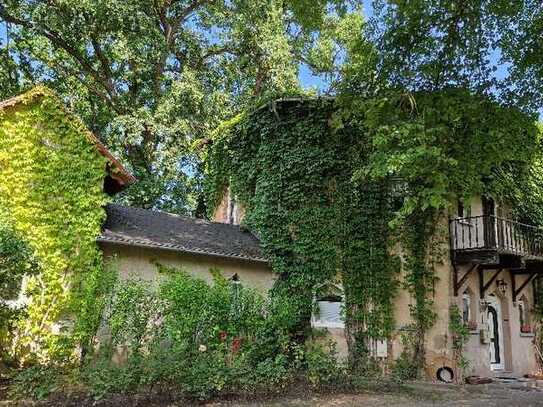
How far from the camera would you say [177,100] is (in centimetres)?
2350

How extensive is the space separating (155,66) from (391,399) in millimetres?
19952

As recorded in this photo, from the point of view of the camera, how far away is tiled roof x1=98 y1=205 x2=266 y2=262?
13.8 metres

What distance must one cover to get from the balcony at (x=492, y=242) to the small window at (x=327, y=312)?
12.6 ft

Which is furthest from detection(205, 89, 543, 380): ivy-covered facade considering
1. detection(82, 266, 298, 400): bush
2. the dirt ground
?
detection(82, 266, 298, 400): bush

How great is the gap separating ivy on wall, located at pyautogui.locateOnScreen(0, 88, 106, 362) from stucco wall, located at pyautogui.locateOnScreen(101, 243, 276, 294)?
0.98 metres

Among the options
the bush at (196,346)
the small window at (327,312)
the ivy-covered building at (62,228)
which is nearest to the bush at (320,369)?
the bush at (196,346)

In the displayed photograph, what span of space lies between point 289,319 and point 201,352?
143 inches

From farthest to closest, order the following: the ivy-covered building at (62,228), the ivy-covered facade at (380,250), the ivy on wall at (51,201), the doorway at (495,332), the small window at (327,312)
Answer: the doorway at (495,332), the small window at (327,312), the ivy-covered facade at (380,250), the ivy on wall at (51,201), the ivy-covered building at (62,228)

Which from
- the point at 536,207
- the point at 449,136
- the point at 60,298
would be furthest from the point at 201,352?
the point at 536,207

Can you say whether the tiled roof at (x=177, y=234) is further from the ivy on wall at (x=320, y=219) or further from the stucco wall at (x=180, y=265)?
the ivy on wall at (x=320, y=219)

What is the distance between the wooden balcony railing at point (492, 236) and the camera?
15297mm

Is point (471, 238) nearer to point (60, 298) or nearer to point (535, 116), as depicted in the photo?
point (535, 116)

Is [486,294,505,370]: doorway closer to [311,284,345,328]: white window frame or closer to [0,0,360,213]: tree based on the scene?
[311,284,345,328]: white window frame

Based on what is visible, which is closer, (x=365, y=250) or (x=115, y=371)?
(x=115, y=371)
